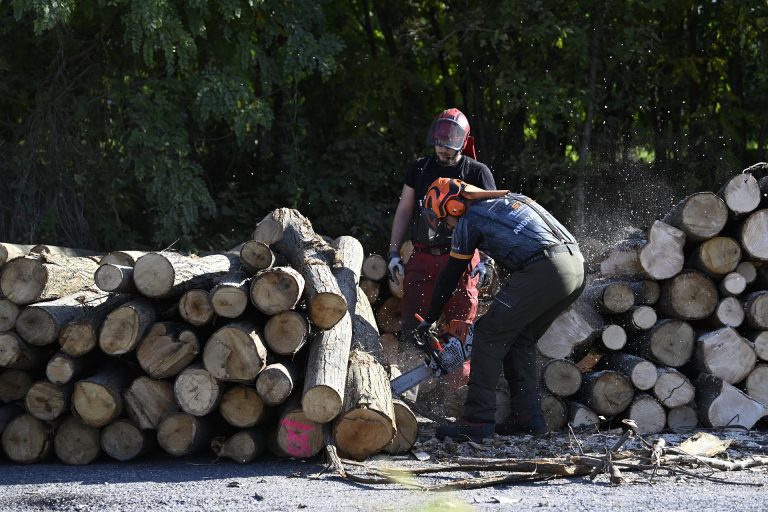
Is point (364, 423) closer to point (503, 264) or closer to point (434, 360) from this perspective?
point (434, 360)

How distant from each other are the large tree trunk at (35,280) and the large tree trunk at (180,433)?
117 cm

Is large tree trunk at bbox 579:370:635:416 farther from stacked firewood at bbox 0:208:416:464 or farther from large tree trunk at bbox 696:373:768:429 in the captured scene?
stacked firewood at bbox 0:208:416:464

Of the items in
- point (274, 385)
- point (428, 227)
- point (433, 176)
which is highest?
point (433, 176)

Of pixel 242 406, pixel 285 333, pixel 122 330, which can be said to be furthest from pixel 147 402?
pixel 285 333

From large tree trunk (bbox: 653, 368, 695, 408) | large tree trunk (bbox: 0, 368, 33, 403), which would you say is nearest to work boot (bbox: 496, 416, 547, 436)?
large tree trunk (bbox: 653, 368, 695, 408)

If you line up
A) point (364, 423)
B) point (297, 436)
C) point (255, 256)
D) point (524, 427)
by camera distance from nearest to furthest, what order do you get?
point (364, 423)
point (297, 436)
point (255, 256)
point (524, 427)

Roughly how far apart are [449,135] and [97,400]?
2.88 metres

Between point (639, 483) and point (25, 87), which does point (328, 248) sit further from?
point (25, 87)

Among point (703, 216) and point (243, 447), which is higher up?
point (703, 216)

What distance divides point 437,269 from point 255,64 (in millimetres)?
3964

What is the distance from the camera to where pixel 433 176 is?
7223 millimetres

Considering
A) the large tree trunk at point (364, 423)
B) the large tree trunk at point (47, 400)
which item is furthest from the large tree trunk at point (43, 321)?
the large tree trunk at point (364, 423)

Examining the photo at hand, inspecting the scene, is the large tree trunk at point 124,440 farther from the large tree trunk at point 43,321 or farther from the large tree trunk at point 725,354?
the large tree trunk at point 725,354

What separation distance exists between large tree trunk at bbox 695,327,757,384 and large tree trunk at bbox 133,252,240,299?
342 cm
